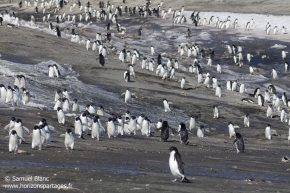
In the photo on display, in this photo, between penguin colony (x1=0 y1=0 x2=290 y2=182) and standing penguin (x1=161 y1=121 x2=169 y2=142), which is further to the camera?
standing penguin (x1=161 y1=121 x2=169 y2=142)

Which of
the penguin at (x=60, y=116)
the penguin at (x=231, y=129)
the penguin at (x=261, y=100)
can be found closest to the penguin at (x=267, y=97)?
the penguin at (x=261, y=100)

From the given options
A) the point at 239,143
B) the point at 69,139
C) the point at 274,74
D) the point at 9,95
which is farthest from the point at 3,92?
the point at 274,74

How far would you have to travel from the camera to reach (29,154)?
52.7 feet

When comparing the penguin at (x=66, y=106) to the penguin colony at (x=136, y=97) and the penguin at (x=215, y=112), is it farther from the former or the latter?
the penguin at (x=215, y=112)

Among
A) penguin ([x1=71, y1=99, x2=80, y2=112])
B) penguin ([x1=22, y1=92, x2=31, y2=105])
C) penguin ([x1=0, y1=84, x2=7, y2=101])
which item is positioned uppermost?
penguin ([x1=0, y1=84, x2=7, y2=101])

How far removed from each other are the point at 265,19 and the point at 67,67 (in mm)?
31883

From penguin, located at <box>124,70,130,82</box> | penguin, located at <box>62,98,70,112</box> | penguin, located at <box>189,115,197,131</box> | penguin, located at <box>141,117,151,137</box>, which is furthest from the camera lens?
penguin, located at <box>124,70,130,82</box>

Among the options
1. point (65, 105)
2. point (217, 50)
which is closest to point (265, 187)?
point (65, 105)

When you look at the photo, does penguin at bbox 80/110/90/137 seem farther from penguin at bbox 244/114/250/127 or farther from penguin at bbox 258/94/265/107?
penguin at bbox 258/94/265/107

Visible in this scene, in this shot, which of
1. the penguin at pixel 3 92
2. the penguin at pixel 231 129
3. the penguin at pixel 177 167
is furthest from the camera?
the penguin at pixel 231 129

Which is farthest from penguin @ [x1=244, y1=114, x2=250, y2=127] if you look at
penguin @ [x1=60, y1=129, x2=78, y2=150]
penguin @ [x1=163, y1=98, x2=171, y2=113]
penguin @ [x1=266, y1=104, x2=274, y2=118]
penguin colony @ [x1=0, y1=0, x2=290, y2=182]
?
penguin @ [x1=60, y1=129, x2=78, y2=150]

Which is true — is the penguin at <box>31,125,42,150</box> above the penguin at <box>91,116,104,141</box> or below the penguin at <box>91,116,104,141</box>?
above

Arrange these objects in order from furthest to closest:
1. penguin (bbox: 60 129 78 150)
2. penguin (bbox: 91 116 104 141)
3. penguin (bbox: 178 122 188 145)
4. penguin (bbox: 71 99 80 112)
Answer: penguin (bbox: 71 99 80 112)
penguin (bbox: 178 122 188 145)
penguin (bbox: 91 116 104 141)
penguin (bbox: 60 129 78 150)

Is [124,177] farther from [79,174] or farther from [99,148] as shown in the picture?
[99,148]
